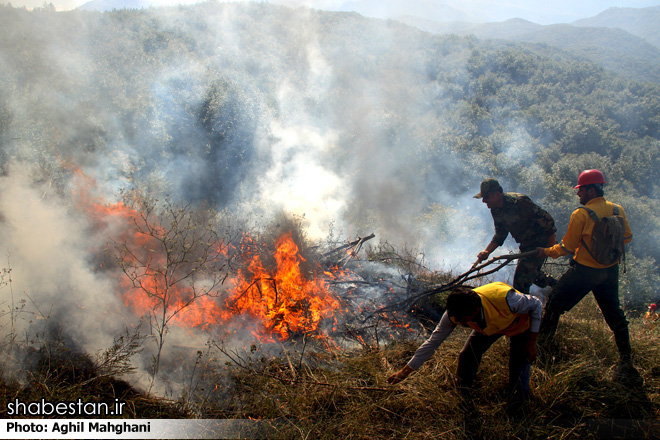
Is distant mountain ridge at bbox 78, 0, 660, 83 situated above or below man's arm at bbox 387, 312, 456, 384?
above

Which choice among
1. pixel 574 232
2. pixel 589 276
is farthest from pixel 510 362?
pixel 574 232

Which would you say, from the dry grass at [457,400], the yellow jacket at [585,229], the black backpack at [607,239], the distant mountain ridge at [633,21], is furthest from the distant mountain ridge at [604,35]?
the dry grass at [457,400]

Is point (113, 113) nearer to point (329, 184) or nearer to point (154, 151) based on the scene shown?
point (154, 151)

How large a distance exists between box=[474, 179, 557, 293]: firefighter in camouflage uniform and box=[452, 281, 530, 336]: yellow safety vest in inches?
68.5

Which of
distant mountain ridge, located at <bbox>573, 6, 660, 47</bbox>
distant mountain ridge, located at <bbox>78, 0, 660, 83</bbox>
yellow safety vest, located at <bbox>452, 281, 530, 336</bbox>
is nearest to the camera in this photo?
yellow safety vest, located at <bbox>452, 281, 530, 336</bbox>

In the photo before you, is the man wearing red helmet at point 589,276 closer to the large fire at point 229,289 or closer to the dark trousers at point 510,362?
the dark trousers at point 510,362

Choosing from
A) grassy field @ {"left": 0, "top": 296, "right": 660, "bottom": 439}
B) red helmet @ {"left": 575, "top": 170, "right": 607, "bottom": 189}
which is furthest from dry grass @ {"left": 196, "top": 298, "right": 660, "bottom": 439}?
red helmet @ {"left": 575, "top": 170, "right": 607, "bottom": 189}

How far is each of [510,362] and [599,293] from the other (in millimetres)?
1390

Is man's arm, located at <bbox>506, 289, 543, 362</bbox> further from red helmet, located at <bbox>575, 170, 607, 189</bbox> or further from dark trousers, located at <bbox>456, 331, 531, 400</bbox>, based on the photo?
red helmet, located at <bbox>575, 170, 607, 189</bbox>

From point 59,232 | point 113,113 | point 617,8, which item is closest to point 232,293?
point 59,232

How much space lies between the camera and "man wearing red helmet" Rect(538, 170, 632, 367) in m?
3.34

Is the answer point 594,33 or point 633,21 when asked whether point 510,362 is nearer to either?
point 594,33

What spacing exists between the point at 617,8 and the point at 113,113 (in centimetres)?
6839

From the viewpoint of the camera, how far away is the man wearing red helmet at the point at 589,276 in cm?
334
